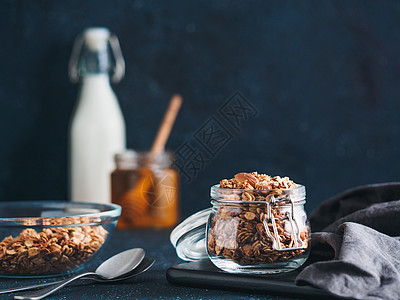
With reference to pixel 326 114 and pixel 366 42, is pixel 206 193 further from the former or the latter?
pixel 366 42

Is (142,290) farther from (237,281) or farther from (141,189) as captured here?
(141,189)

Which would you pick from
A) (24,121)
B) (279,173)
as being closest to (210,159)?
(279,173)

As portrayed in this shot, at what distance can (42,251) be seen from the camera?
813 mm

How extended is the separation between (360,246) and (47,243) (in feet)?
1.50

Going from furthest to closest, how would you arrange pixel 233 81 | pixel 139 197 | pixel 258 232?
1. pixel 233 81
2. pixel 139 197
3. pixel 258 232

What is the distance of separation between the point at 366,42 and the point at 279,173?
46cm

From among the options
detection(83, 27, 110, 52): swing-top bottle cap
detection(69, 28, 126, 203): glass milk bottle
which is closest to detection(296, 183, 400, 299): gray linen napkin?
detection(69, 28, 126, 203): glass milk bottle

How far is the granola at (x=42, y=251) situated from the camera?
0.81m

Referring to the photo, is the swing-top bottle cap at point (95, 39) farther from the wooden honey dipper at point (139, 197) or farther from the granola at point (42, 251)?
the granola at point (42, 251)

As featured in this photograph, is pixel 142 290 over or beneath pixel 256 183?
beneath

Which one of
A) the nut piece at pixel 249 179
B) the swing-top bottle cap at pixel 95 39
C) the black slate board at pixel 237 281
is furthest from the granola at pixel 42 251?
the swing-top bottle cap at pixel 95 39

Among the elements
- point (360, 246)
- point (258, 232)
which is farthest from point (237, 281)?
point (360, 246)

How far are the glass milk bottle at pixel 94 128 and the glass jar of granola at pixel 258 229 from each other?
0.73 meters

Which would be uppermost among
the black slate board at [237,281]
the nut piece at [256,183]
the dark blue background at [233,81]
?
the dark blue background at [233,81]
